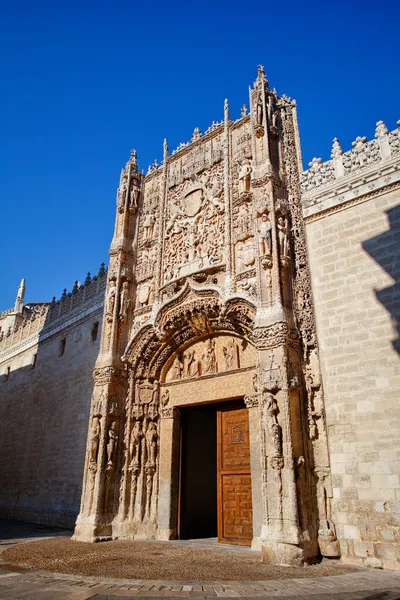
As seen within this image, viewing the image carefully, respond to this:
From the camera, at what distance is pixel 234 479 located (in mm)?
9148

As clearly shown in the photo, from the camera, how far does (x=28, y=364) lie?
18.0 m

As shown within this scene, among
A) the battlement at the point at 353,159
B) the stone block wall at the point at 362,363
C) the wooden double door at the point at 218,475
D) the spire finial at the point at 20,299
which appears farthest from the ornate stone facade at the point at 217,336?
the spire finial at the point at 20,299

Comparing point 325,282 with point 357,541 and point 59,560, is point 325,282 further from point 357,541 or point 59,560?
point 59,560

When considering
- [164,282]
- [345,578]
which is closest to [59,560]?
[345,578]

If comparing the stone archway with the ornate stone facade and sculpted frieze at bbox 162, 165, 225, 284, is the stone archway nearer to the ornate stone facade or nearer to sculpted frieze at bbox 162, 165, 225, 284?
the ornate stone facade

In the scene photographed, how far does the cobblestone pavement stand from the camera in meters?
4.49

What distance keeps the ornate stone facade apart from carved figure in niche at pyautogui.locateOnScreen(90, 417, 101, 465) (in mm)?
43

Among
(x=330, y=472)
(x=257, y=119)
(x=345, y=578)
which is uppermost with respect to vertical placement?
(x=257, y=119)

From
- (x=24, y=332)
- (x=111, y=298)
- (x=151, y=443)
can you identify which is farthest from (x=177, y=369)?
(x=24, y=332)

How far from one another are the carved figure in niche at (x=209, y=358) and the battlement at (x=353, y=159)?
156 inches

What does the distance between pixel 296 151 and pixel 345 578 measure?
8.45 metres

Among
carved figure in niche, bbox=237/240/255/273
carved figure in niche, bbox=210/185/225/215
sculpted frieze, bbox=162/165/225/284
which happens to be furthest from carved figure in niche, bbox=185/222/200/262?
carved figure in niche, bbox=237/240/255/273

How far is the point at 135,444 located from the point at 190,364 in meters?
2.21

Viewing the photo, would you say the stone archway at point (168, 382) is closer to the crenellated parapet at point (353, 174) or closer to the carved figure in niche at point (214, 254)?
the carved figure in niche at point (214, 254)
